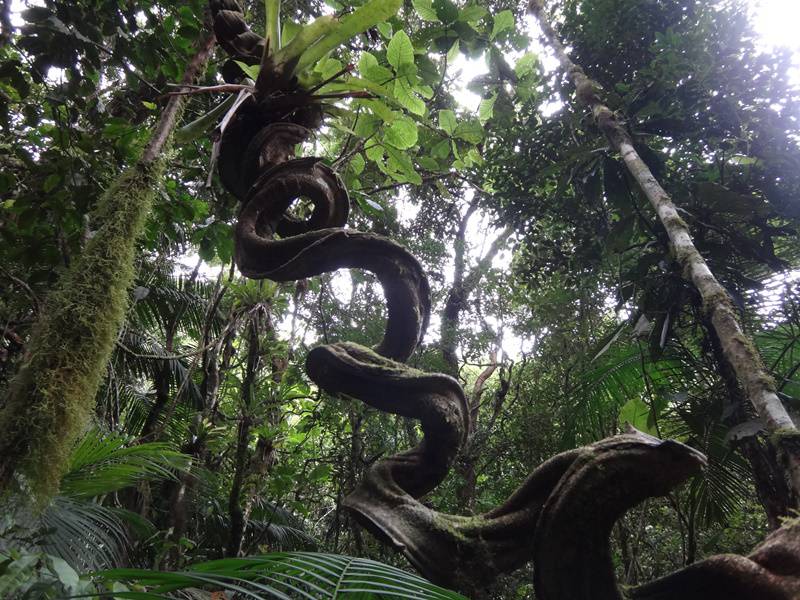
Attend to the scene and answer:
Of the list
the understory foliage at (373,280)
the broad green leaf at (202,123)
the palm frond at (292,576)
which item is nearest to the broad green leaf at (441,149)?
the understory foliage at (373,280)

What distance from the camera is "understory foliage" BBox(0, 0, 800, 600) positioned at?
1.42 meters

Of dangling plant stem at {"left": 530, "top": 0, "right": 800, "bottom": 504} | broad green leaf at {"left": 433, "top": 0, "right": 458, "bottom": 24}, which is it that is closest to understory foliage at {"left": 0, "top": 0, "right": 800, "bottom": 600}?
broad green leaf at {"left": 433, "top": 0, "right": 458, "bottom": 24}

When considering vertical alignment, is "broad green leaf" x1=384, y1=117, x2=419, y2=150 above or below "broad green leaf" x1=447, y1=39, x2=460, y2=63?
below

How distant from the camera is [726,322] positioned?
1376 millimetres

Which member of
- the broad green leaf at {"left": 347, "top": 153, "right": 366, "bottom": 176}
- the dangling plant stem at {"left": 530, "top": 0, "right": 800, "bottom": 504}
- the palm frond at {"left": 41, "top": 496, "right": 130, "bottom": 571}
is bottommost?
the palm frond at {"left": 41, "top": 496, "right": 130, "bottom": 571}

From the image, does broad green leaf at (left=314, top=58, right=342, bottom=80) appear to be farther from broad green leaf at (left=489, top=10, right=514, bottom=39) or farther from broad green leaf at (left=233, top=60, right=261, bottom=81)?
broad green leaf at (left=489, top=10, right=514, bottom=39)

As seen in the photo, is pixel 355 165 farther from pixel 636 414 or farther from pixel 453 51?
pixel 636 414

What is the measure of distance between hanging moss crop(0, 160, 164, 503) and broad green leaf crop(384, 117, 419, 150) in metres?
0.87

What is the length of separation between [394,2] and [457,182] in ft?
9.39

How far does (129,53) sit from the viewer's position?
67.8 inches

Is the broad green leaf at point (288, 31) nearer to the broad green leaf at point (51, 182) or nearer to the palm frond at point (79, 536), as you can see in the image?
the broad green leaf at point (51, 182)

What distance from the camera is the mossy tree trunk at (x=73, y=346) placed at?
98 centimetres

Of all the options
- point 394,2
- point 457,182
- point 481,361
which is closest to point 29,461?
point 394,2

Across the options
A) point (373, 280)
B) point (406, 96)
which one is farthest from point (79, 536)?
point (373, 280)
